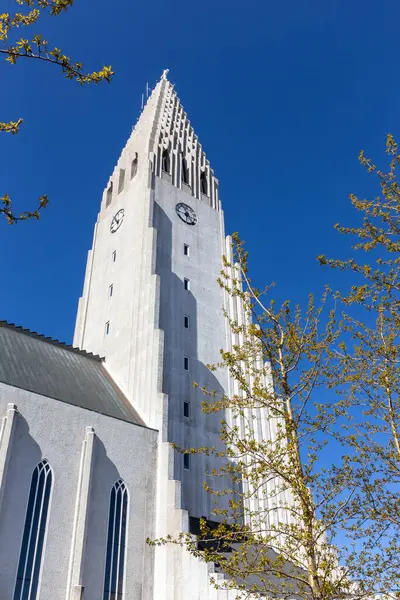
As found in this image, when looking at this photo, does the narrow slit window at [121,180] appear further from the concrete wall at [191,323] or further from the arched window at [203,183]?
the arched window at [203,183]

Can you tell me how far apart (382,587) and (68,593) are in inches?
577

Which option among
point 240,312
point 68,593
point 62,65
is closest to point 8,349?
point 68,593

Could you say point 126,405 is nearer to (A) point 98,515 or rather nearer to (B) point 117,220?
(A) point 98,515

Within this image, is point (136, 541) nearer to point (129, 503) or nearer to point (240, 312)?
point (129, 503)

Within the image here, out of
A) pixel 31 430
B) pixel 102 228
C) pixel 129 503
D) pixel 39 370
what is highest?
pixel 102 228

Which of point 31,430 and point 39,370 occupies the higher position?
point 39,370

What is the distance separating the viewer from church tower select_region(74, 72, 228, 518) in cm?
3164

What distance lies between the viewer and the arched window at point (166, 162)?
4453 centimetres

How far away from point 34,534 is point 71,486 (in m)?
2.65

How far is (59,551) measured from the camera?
23.1 m

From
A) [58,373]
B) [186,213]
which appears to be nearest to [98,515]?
[58,373]

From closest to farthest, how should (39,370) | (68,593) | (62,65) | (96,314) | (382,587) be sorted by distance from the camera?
1. (62,65)
2. (382,587)
3. (68,593)
4. (39,370)
5. (96,314)

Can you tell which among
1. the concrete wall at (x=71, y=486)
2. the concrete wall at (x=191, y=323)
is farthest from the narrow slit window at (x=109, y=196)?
the concrete wall at (x=71, y=486)

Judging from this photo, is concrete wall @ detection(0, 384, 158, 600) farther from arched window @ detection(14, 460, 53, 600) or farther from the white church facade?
arched window @ detection(14, 460, 53, 600)
